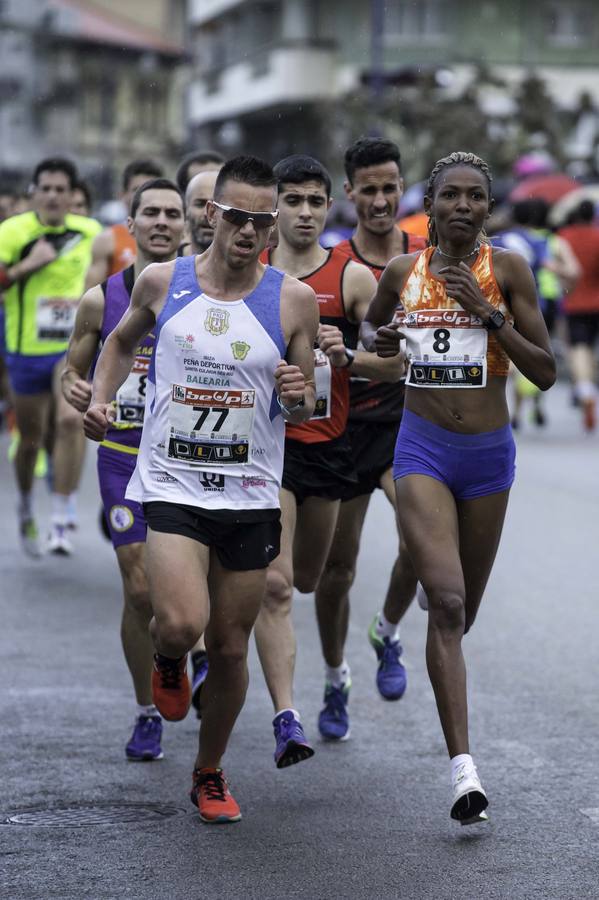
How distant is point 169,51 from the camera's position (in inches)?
3686

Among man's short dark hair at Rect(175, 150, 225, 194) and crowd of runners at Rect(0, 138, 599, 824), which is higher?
man's short dark hair at Rect(175, 150, 225, 194)

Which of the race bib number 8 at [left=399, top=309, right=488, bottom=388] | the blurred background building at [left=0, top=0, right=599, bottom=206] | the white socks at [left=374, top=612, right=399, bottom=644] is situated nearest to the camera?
the race bib number 8 at [left=399, top=309, right=488, bottom=388]

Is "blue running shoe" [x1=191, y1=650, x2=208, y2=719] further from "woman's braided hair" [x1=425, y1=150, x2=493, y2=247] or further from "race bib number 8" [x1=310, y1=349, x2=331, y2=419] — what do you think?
"woman's braided hair" [x1=425, y1=150, x2=493, y2=247]

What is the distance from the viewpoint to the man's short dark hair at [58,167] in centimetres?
1115

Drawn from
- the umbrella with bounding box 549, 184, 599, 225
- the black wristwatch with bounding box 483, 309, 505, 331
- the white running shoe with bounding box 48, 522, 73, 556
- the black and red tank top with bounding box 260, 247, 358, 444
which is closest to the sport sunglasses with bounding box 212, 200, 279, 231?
the black wristwatch with bounding box 483, 309, 505, 331

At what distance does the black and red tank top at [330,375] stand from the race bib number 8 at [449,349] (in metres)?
0.92

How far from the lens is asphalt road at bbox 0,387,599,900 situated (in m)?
5.29

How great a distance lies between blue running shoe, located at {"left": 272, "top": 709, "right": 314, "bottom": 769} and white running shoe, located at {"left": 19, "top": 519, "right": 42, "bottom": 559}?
5.65 meters

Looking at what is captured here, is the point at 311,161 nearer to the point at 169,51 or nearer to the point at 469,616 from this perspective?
the point at 469,616

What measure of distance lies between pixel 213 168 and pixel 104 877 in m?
4.53

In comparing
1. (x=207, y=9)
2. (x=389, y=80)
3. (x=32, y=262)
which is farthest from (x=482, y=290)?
(x=207, y=9)

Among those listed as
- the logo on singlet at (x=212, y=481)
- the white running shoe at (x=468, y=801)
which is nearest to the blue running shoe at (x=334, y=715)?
the white running shoe at (x=468, y=801)

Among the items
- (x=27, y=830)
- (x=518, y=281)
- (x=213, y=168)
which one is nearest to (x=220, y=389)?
(x=518, y=281)

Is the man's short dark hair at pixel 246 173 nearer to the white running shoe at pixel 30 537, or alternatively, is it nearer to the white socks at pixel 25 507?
the white socks at pixel 25 507
